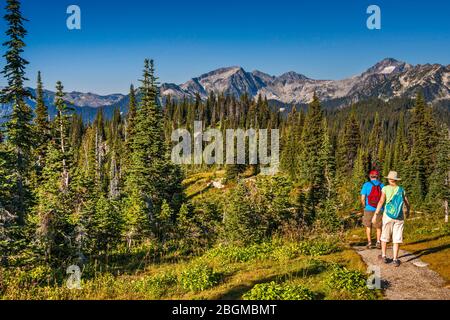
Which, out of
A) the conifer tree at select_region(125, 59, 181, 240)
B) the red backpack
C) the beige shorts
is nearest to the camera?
the beige shorts

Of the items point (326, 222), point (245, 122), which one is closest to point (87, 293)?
point (326, 222)

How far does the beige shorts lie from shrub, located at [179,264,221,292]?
5759mm

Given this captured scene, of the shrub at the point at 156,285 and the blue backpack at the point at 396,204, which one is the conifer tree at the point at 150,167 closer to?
the shrub at the point at 156,285

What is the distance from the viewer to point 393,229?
37.7 ft

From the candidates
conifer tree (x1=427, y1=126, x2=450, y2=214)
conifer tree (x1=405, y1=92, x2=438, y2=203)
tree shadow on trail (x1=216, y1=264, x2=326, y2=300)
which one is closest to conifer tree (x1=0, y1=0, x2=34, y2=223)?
tree shadow on trail (x1=216, y1=264, x2=326, y2=300)

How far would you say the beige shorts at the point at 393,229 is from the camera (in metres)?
11.4

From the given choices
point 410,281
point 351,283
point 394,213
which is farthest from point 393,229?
point 351,283

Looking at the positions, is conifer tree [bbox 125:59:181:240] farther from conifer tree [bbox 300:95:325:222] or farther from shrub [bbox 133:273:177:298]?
shrub [bbox 133:273:177:298]

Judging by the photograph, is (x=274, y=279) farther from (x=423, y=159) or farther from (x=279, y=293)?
(x=423, y=159)

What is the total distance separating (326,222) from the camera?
2498cm

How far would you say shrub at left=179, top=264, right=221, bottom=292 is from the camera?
34.8 ft

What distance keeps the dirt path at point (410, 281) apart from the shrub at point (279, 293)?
2165 millimetres
